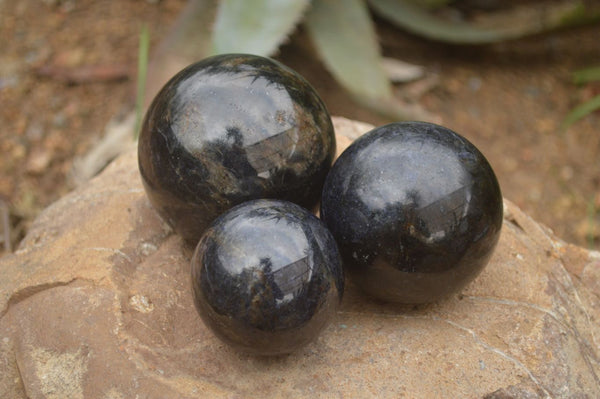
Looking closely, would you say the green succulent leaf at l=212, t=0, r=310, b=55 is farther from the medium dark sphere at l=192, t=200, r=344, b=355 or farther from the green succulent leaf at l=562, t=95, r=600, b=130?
the green succulent leaf at l=562, t=95, r=600, b=130

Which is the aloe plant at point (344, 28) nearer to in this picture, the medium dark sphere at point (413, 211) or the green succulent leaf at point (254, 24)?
the green succulent leaf at point (254, 24)

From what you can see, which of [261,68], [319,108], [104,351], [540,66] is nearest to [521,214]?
[319,108]

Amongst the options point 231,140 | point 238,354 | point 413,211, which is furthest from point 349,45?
point 238,354

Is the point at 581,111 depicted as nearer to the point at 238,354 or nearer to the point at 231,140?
the point at 231,140

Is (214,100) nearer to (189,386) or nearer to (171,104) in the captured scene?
(171,104)

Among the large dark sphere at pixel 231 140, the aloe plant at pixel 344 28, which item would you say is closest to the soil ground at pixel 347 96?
the aloe plant at pixel 344 28
